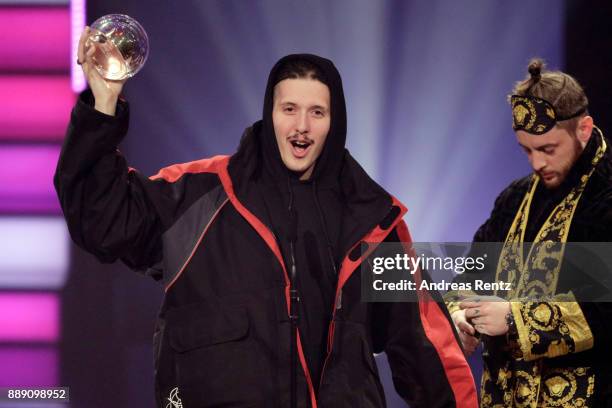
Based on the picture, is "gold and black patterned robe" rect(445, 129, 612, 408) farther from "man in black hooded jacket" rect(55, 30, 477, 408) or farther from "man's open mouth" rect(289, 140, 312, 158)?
"man's open mouth" rect(289, 140, 312, 158)

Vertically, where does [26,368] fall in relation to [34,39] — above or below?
below

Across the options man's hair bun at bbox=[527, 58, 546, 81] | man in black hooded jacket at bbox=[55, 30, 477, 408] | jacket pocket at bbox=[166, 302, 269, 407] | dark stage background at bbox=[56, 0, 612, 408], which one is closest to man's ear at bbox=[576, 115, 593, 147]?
man's hair bun at bbox=[527, 58, 546, 81]

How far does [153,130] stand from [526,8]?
1524 millimetres

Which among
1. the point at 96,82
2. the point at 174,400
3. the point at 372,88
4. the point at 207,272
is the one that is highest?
the point at 372,88

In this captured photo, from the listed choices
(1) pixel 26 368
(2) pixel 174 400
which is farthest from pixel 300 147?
(1) pixel 26 368

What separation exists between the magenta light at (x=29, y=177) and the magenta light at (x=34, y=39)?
0.33 meters

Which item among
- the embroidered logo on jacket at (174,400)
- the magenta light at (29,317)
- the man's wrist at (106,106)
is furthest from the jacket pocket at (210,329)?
the magenta light at (29,317)

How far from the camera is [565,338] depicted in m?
2.49

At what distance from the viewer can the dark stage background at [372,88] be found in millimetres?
3461

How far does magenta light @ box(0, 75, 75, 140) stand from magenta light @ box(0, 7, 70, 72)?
0.18 ft

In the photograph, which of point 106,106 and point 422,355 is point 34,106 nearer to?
point 106,106

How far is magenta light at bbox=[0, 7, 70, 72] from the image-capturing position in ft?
11.3

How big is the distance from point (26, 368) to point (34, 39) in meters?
1.28

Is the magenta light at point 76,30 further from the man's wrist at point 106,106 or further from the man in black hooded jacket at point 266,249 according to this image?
the man's wrist at point 106,106
